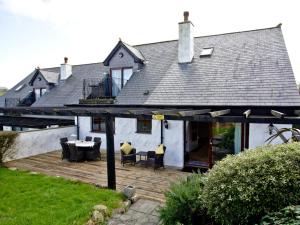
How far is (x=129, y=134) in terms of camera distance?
14.2 meters

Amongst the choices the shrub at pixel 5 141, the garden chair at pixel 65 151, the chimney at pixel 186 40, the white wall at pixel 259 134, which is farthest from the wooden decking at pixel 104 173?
the chimney at pixel 186 40

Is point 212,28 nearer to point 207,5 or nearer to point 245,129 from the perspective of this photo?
point 207,5

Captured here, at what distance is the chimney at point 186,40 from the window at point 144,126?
14.9ft

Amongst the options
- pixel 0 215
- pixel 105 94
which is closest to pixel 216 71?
pixel 105 94

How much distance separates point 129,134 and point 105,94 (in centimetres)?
410

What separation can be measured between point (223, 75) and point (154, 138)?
503 cm

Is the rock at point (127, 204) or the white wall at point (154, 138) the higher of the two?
the white wall at point (154, 138)

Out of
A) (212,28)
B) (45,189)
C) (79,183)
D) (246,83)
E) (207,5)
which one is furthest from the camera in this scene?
(212,28)

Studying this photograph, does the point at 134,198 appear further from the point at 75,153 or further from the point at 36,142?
the point at 36,142

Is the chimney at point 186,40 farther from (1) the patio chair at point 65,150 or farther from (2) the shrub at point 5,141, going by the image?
(2) the shrub at point 5,141

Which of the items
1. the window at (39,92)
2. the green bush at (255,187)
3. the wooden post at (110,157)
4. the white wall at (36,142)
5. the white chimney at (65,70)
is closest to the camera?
the green bush at (255,187)

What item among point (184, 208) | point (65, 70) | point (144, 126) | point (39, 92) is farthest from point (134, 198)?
point (39, 92)

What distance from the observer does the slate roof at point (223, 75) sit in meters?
11.4

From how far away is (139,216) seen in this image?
21.7 feet
